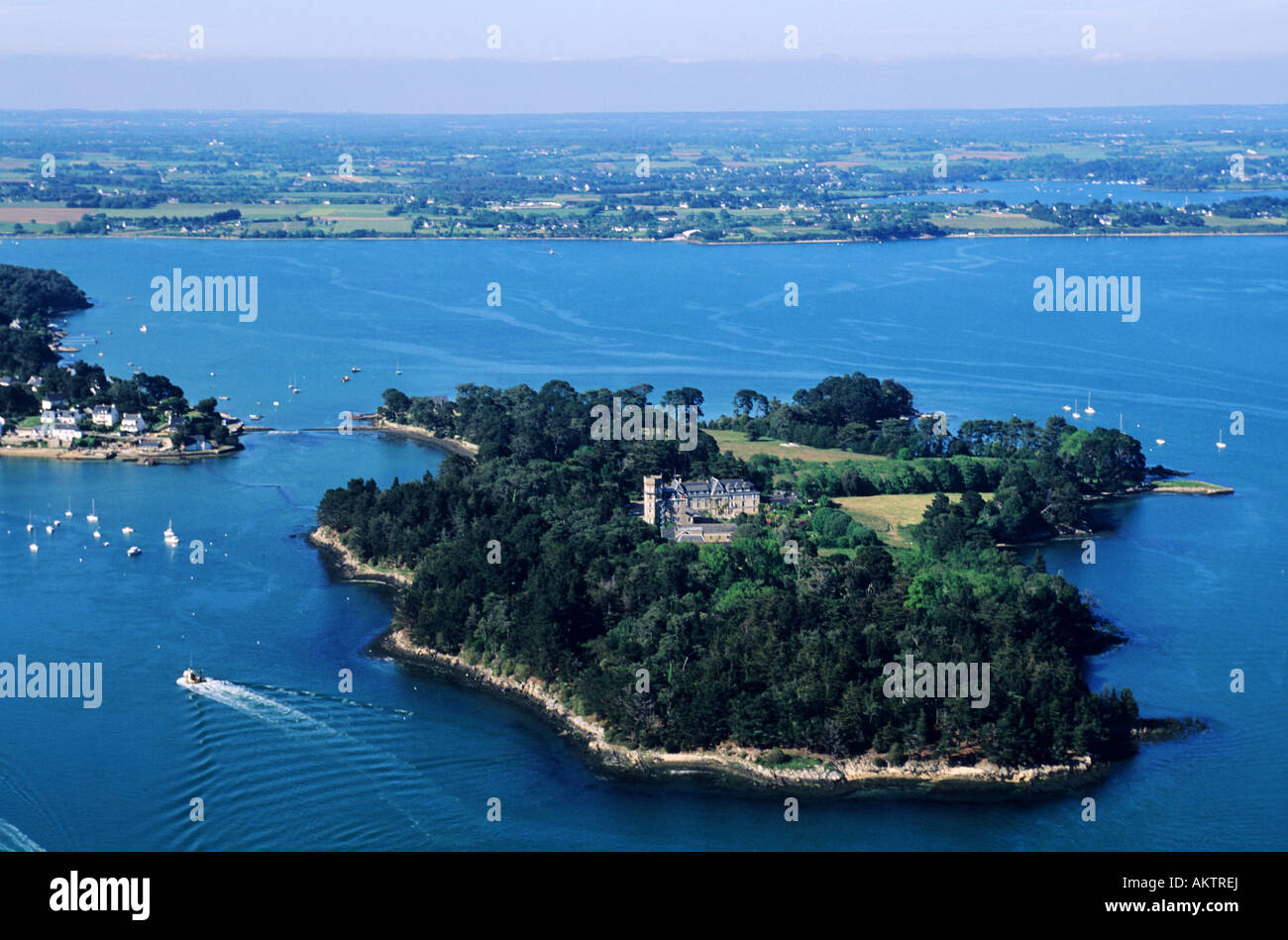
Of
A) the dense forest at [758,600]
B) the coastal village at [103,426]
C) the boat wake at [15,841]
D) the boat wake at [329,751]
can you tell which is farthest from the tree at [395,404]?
the boat wake at [15,841]

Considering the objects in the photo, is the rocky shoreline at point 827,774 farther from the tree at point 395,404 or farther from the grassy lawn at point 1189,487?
the tree at point 395,404

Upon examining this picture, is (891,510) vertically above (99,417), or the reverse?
(99,417)

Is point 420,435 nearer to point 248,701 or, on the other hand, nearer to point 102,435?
point 102,435

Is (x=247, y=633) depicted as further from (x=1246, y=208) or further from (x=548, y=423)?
(x=1246, y=208)

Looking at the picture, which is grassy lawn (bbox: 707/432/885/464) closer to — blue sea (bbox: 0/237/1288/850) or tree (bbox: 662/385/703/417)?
tree (bbox: 662/385/703/417)

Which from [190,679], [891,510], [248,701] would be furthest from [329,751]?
[891,510]

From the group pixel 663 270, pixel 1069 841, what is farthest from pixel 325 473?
pixel 663 270
